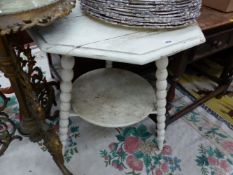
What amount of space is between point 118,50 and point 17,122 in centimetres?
66

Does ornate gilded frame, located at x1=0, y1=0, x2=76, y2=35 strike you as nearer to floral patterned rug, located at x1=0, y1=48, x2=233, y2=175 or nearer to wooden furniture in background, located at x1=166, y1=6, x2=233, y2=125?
wooden furniture in background, located at x1=166, y1=6, x2=233, y2=125

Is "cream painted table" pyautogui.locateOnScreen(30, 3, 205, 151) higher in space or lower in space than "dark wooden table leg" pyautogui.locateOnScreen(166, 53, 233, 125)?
higher

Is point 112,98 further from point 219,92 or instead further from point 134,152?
point 219,92

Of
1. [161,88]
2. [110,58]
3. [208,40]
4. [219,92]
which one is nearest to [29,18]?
[110,58]

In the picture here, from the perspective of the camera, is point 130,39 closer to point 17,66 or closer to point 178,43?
point 178,43

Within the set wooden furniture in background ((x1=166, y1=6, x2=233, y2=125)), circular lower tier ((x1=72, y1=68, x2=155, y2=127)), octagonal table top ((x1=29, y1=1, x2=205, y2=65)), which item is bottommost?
circular lower tier ((x1=72, y1=68, x2=155, y2=127))

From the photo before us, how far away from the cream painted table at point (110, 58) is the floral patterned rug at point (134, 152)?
0.08 m

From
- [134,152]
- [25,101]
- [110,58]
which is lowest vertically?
[134,152]

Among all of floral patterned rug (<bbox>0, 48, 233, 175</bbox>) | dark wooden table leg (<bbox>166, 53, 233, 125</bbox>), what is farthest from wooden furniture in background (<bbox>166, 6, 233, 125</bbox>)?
floral patterned rug (<bbox>0, 48, 233, 175</bbox>)

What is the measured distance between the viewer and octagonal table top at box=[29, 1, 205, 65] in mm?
514

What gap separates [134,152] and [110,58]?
50 cm

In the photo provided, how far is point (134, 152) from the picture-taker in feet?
2.96

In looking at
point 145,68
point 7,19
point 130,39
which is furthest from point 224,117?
point 7,19

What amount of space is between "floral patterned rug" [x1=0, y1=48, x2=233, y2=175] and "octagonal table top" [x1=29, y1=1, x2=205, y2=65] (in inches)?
18.9
